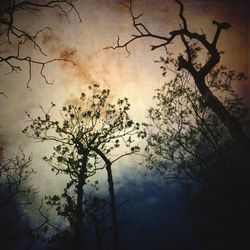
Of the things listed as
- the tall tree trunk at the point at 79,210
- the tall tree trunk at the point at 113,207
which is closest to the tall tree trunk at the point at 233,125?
the tall tree trunk at the point at 113,207

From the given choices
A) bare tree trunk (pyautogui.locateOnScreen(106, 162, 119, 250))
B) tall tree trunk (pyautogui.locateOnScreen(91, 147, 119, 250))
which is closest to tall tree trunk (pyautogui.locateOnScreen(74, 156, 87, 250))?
tall tree trunk (pyautogui.locateOnScreen(91, 147, 119, 250))

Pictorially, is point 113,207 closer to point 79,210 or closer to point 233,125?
point 79,210

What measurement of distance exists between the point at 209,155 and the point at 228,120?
10183mm

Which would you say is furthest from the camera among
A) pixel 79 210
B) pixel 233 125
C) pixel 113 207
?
pixel 79 210

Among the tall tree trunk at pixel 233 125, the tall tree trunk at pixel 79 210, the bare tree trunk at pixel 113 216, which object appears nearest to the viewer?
the tall tree trunk at pixel 233 125

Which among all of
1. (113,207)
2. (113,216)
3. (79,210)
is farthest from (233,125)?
(79,210)

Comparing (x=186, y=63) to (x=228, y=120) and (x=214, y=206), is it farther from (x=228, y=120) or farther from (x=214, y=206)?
(x=214, y=206)

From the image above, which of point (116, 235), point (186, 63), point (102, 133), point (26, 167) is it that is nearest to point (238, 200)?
point (116, 235)

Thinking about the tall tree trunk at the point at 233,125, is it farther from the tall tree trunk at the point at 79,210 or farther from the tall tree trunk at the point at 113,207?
the tall tree trunk at the point at 79,210

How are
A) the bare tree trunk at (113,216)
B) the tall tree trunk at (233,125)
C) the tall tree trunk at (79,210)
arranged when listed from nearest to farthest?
the tall tree trunk at (233,125) < the bare tree trunk at (113,216) < the tall tree trunk at (79,210)

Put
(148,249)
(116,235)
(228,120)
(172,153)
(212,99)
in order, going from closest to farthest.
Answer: (228,120) → (212,99) → (116,235) → (172,153) → (148,249)

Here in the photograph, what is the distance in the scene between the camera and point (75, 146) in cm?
1630

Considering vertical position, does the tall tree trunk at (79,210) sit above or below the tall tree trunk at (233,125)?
above

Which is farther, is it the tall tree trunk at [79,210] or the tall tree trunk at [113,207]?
the tall tree trunk at [79,210]
